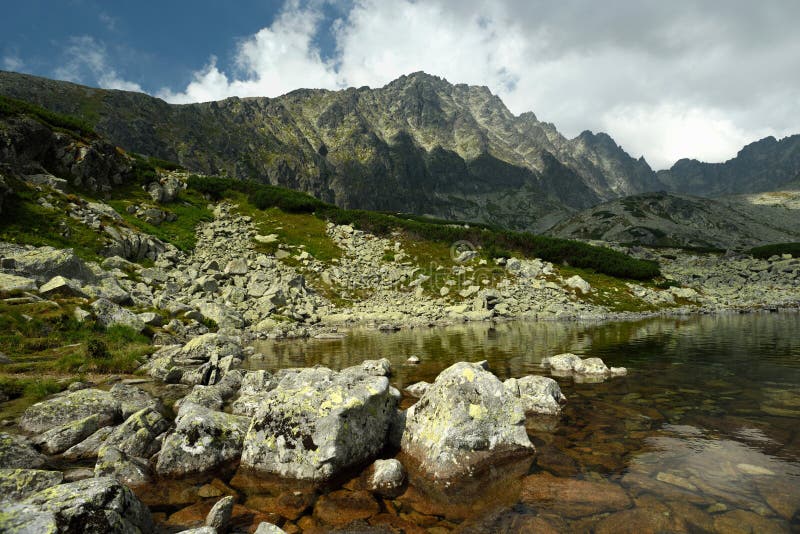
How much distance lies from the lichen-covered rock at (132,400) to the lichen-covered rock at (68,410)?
0.91ft

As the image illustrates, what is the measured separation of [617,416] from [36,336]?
25365 mm

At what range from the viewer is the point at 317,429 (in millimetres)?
8578

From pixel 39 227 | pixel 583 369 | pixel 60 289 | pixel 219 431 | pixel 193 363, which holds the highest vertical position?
pixel 39 227

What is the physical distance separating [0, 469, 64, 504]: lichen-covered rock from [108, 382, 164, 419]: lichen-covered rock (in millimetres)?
3938

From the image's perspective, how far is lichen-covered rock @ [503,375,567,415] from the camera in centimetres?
1230

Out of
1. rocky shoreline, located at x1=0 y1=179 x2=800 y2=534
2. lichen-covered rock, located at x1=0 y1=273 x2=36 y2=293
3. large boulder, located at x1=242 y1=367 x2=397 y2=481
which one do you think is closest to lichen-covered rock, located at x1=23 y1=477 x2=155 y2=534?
rocky shoreline, located at x1=0 y1=179 x2=800 y2=534

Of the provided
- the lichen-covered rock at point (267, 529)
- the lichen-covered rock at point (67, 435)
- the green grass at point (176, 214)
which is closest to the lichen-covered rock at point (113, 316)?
the lichen-covered rock at point (67, 435)

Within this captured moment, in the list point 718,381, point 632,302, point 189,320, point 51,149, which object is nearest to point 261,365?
point 189,320

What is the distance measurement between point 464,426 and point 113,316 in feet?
77.9

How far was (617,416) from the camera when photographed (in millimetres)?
11656

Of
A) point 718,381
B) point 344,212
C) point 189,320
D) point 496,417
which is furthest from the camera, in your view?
point 344,212

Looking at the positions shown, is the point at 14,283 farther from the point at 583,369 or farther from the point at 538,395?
the point at 583,369

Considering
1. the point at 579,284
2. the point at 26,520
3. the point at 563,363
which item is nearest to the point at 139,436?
the point at 26,520

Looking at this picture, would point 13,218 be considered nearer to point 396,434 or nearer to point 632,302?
point 396,434
